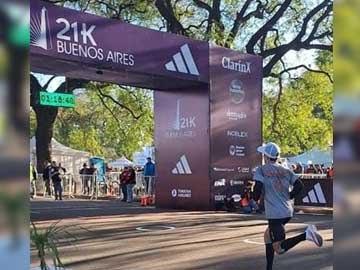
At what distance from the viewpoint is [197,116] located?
1628 cm

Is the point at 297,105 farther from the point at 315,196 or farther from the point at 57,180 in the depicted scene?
the point at 315,196

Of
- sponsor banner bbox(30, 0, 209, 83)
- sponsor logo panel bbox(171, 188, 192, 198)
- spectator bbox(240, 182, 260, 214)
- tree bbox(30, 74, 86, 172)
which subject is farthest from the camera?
tree bbox(30, 74, 86, 172)

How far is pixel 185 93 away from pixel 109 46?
150 inches

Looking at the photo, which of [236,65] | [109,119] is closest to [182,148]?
[236,65]

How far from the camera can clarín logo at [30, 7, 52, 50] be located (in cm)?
1154

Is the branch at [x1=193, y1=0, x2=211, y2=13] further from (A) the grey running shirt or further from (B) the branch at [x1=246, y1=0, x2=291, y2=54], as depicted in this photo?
(A) the grey running shirt

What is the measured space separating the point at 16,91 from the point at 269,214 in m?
5.22

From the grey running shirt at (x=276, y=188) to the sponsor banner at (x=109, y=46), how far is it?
20.6ft

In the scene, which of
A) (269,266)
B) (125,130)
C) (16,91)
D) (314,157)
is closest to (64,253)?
(269,266)

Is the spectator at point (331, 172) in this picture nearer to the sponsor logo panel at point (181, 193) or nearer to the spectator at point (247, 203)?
the spectator at point (247, 203)

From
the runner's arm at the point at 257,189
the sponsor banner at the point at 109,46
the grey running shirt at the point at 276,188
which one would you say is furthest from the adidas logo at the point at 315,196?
the runner's arm at the point at 257,189

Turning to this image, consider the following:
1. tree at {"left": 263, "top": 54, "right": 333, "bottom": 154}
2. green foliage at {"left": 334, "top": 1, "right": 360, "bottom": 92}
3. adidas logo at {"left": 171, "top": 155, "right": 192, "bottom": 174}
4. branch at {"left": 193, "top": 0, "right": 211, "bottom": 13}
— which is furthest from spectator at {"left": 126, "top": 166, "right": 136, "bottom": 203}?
green foliage at {"left": 334, "top": 1, "right": 360, "bottom": 92}

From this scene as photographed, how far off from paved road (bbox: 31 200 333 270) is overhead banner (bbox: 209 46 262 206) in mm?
1616

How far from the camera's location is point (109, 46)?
43.7ft
